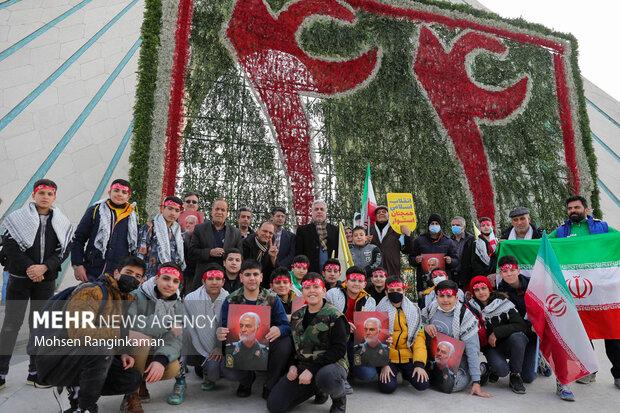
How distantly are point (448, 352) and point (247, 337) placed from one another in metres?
1.30

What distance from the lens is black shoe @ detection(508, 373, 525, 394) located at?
→ 2.80m

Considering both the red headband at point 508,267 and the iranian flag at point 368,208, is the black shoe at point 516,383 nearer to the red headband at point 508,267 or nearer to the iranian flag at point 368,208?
the red headband at point 508,267

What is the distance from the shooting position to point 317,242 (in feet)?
13.4

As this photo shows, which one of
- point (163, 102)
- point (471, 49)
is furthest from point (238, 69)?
point (471, 49)

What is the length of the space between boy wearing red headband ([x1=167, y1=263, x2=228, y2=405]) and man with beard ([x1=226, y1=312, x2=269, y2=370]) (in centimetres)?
16

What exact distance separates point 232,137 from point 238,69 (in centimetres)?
103

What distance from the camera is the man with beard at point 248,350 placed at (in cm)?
241

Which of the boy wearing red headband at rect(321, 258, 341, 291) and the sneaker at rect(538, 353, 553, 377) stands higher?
the boy wearing red headband at rect(321, 258, 341, 291)

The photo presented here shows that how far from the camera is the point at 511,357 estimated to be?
A: 2906 millimetres

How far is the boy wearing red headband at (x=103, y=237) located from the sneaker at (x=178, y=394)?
979mm

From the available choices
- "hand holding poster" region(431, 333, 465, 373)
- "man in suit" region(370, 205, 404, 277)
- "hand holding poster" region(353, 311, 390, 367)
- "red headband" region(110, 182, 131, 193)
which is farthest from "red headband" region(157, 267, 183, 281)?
"man in suit" region(370, 205, 404, 277)

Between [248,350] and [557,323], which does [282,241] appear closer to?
[248,350]

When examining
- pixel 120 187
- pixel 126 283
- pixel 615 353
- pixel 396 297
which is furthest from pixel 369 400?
pixel 120 187

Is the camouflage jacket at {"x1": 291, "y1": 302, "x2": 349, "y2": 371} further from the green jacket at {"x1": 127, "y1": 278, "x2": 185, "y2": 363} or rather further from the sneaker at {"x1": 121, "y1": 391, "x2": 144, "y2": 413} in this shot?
the sneaker at {"x1": 121, "y1": 391, "x2": 144, "y2": 413}
